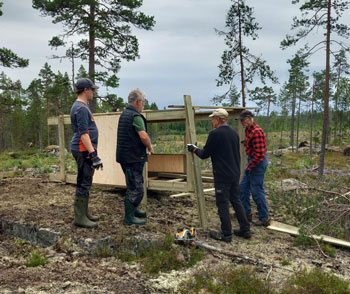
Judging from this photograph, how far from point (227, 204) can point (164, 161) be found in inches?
158

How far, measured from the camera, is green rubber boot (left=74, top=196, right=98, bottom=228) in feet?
16.1

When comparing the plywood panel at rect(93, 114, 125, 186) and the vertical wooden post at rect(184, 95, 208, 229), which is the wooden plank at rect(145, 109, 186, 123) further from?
the plywood panel at rect(93, 114, 125, 186)

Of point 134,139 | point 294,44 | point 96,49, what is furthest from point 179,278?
point 96,49

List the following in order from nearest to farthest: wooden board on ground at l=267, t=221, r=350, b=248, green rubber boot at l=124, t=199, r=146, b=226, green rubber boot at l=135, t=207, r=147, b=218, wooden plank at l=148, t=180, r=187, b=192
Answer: green rubber boot at l=124, t=199, r=146, b=226 → wooden board on ground at l=267, t=221, r=350, b=248 → green rubber boot at l=135, t=207, r=147, b=218 → wooden plank at l=148, t=180, r=187, b=192

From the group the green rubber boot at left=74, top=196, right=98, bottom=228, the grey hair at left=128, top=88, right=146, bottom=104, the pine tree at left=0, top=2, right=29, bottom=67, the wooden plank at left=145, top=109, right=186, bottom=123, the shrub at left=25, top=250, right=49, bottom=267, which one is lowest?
the shrub at left=25, top=250, right=49, bottom=267

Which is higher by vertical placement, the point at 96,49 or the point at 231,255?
the point at 96,49

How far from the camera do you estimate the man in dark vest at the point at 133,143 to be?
193 inches

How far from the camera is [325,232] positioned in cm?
581

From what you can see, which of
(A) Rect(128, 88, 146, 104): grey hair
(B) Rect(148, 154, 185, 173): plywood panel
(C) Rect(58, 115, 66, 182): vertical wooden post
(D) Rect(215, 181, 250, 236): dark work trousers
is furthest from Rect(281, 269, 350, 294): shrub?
(C) Rect(58, 115, 66, 182): vertical wooden post

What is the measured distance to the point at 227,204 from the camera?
16.3ft

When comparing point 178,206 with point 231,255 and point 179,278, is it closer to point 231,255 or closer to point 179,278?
point 231,255

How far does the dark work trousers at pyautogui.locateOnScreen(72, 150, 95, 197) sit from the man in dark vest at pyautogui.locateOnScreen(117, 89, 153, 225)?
50 cm

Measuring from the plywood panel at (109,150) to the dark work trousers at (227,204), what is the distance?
9.49 feet

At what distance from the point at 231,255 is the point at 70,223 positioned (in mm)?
2669
